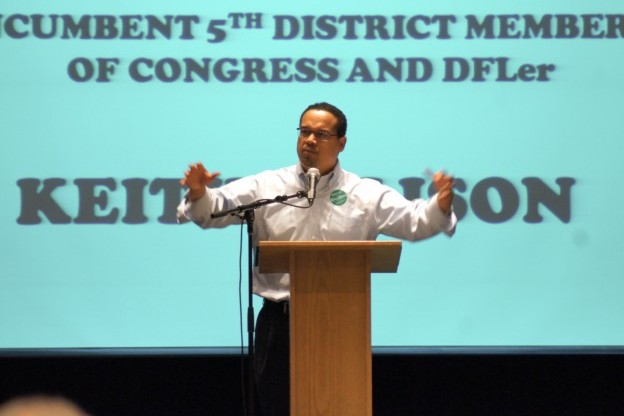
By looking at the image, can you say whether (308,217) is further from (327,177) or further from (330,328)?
(330,328)

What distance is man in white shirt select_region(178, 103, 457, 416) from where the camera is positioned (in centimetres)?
347

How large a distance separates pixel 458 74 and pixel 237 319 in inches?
54.2

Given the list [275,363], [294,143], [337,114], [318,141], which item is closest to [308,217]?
[318,141]

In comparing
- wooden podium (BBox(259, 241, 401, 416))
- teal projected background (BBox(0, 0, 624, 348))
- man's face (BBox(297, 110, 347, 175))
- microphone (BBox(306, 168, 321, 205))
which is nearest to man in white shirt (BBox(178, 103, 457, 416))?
man's face (BBox(297, 110, 347, 175))

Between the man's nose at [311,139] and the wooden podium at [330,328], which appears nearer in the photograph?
the wooden podium at [330,328]

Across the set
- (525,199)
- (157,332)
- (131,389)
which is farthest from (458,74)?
(131,389)

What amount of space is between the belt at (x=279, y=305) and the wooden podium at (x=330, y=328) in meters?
0.49

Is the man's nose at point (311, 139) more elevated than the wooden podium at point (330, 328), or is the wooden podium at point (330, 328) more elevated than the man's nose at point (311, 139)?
the man's nose at point (311, 139)

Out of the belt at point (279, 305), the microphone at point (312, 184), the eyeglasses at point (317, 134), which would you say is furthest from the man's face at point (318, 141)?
the belt at point (279, 305)

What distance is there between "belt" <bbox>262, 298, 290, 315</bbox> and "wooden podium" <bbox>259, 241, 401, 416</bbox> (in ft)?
1.62

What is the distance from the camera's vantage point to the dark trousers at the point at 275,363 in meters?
3.46

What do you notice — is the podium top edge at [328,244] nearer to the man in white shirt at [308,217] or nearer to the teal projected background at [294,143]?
the man in white shirt at [308,217]

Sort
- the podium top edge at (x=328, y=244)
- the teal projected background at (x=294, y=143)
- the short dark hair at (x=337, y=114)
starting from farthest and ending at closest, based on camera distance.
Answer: the teal projected background at (x=294, y=143), the short dark hair at (x=337, y=114), the podium top edge at (x=328, y=244)

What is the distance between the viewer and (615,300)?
4.24 m
